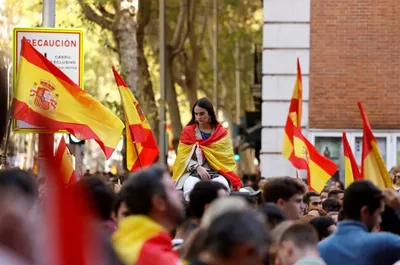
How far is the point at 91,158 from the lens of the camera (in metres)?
83.7

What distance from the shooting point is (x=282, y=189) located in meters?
8.60

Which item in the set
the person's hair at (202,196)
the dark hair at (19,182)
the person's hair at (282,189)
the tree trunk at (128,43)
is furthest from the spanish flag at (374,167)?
the tree trunk at (128,43)

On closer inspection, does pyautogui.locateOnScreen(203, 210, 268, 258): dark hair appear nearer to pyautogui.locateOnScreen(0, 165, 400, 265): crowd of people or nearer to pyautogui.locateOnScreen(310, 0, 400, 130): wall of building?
pyautogui.locateOnScreen(0, 165, 400, 265): crowd of people

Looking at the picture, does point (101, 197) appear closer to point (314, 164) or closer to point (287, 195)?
point (287, 195)

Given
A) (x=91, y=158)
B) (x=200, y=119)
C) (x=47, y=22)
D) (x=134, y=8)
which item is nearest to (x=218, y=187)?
(x=200, y=119)

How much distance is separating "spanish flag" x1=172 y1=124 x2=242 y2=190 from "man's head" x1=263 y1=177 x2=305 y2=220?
14.7 feet

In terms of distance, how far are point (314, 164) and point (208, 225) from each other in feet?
37.7

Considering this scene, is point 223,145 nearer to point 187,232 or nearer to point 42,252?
point 187,232

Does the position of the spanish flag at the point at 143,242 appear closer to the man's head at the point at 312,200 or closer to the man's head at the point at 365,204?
the man's head at the point at 365,204

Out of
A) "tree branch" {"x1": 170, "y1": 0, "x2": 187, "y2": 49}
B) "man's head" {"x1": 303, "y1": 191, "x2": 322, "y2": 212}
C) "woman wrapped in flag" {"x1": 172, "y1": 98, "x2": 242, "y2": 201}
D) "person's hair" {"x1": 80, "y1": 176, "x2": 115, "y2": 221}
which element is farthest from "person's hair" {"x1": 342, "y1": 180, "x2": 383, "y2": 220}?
"tree branch" {"x1": 170, "y1": 0, "x2": 187, "y2": 49}

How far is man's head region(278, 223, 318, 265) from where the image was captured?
21.4ft

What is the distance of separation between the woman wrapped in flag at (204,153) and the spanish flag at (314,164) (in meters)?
3.08

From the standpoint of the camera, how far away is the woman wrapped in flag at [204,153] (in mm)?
13055

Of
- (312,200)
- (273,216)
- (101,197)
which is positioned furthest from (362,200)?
(312,200)
